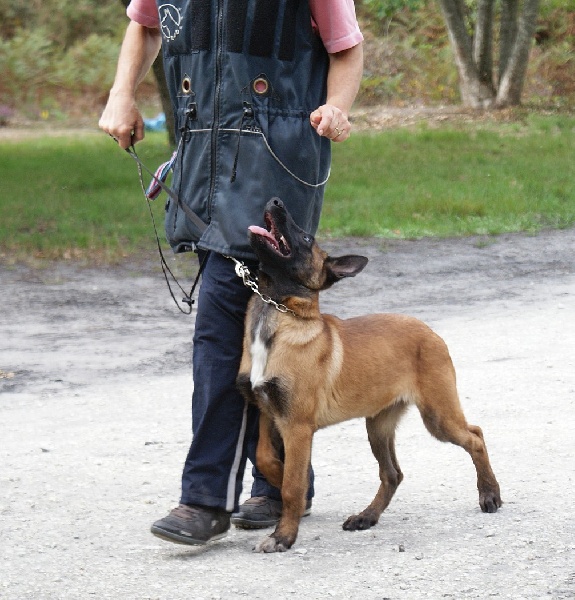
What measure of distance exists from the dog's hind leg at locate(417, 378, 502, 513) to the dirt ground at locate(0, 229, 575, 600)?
82mm

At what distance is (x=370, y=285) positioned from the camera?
956 cm

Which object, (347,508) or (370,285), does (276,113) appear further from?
(370,285)

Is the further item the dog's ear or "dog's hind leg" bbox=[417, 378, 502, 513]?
"dog's hind leg" bbox=[417, 378, 502, 513]

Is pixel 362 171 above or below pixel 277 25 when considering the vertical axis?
below

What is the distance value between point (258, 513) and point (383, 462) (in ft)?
1.69

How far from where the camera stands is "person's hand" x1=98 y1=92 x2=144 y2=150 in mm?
4141

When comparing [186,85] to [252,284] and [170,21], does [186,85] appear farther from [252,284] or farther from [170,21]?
[252,284]

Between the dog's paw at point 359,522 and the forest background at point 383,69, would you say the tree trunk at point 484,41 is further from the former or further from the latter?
the dog's paw at point 359,522

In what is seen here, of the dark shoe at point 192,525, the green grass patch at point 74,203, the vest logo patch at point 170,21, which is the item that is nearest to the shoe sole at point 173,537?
the dark shoe at point 192,525

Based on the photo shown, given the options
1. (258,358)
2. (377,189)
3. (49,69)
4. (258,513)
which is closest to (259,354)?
(258,358)

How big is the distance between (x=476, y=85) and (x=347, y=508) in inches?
788

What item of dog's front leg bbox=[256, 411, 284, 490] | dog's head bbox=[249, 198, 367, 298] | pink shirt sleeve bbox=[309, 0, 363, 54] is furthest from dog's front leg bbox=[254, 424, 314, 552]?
pink shirt sleeve bbox=[309, 0, 363, 54]

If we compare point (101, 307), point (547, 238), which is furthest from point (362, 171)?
point (101, 307)

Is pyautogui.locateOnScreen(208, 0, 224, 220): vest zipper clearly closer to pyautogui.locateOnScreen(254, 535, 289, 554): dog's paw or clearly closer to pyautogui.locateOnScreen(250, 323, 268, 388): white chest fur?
pyautogui.locateOnScreen(250, 323, 268, 388): white chest fur
